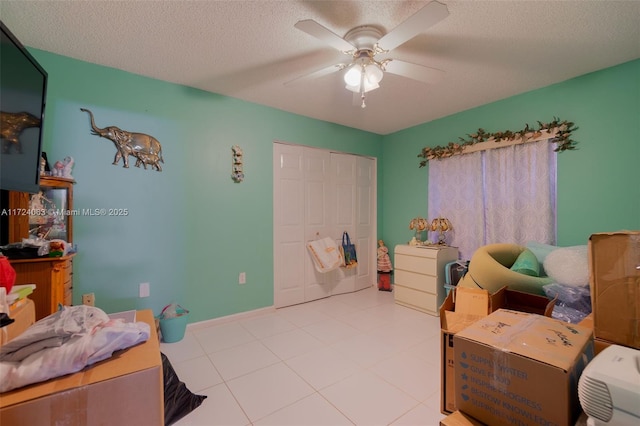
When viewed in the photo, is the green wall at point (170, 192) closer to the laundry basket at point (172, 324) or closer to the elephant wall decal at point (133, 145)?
the elephant wall decal at point (133, 145)

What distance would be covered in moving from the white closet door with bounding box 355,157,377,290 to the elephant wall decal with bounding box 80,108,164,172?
8.69ft

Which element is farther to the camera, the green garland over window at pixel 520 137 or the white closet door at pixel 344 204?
the white closet door at pixel 344 204

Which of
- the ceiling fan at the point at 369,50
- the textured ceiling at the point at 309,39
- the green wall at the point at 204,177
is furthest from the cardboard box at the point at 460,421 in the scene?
the green wall at the point at 204,177

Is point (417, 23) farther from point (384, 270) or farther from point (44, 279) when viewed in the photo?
point (384, 270)

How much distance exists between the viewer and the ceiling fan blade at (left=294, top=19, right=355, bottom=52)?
1.38 meters

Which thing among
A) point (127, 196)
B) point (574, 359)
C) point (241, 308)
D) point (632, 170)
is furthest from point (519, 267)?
point (127, 196)

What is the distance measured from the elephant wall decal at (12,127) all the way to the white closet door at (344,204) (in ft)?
9.82

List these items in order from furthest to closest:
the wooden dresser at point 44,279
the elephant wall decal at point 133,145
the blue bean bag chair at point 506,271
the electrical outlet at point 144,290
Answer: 1. the electrical outlet at point 144,290
2. the elephant wall decal at point 133,145
3. the blue bean bag chair at point 506,271
4. the wooden dresser at point 44,279

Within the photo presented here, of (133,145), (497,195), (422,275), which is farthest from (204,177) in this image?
(497,195)

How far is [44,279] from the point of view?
170 centimetres

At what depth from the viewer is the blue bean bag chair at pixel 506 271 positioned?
6.58 ft

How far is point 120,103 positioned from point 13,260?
57.8 inches

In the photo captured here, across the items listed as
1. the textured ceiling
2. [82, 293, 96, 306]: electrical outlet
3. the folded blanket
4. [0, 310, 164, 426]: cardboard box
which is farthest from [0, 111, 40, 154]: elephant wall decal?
[82, 293, 96, 306]: electrical outlet

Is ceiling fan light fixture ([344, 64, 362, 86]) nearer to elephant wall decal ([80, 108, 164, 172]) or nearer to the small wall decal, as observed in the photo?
the small wall decal
